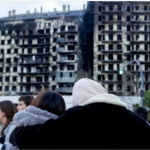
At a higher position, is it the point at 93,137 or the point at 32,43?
the point at 32,43

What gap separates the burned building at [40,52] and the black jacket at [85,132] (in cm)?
4790

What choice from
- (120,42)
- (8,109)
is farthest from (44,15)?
(8,109)

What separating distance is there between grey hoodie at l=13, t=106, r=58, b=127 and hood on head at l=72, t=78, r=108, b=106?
11.3 inches

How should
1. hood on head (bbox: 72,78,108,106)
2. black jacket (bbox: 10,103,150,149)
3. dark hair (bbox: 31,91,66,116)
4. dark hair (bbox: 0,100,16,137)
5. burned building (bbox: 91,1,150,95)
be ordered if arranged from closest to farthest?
1. black jacket (bbox: 10,103,150,149)
2. hood on head (bbox: 72,78,108,106)
3. dark hair (bbox: 31,91,66,116)
4. dark hair (bbox: 0,100,16,137)
5. burned building (bbox: 91,1,150,95)

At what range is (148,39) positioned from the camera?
2073 inches

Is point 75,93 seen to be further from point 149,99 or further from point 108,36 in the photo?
point 108,36

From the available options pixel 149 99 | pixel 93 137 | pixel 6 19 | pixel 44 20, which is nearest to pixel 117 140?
pixel 93 137

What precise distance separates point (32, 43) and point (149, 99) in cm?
2372

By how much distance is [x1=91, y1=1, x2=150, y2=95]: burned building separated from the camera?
5119cm

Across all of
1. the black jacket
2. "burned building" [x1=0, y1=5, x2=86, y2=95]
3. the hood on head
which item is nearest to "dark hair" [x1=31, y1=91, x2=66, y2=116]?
the hood on head

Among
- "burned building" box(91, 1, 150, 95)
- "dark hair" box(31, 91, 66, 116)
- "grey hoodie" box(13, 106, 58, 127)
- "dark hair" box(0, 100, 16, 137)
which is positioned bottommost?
"dark hair" box(0, 100, 16, 137)

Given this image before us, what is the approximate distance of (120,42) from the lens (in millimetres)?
52375

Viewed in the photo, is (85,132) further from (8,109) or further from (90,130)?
(8,109)

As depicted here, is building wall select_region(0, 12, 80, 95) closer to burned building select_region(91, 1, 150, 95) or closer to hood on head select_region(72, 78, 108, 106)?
burned building select_region(91, 1, 150, 95)
